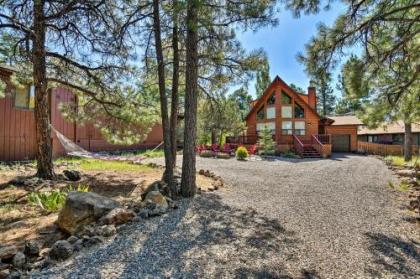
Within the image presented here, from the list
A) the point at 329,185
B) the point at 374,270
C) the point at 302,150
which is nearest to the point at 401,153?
the point at 302,150

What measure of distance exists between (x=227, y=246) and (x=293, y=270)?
0.79m

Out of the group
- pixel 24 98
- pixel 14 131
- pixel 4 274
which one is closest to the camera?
pixel 4 274

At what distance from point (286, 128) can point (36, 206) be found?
17.8m

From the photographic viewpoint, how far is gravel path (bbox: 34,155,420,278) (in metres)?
2.70

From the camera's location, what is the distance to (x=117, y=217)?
12.7ft

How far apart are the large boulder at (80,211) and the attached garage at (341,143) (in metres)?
21.9

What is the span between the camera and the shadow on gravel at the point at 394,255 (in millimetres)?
2787

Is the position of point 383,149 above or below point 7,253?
above

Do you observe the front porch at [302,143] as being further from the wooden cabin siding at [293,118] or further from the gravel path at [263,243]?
the gravel path at [263,243]

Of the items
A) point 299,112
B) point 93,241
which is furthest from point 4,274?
point 299,112

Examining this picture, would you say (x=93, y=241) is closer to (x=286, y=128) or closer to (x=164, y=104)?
(x=164, y=104)

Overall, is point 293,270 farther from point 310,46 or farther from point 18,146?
point 18,146

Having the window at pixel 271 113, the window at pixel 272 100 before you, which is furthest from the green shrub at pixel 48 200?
the window at pixel 272 100

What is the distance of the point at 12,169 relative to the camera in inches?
343
